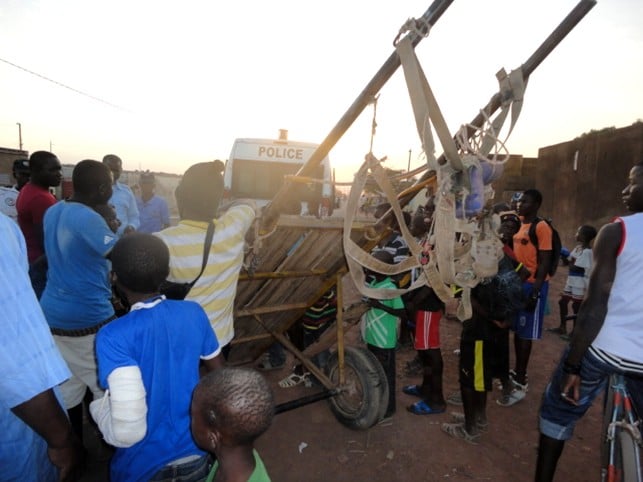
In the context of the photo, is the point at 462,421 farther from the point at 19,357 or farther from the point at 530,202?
the point at 19,357

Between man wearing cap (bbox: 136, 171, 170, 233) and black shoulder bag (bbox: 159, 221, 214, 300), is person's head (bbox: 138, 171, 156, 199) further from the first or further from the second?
black shoulder bag (bbox: 159, 221, 214, 300)

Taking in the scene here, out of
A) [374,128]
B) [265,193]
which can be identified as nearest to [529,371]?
[374,128]

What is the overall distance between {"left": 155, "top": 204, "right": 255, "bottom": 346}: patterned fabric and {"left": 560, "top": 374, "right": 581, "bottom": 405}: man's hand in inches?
84.7

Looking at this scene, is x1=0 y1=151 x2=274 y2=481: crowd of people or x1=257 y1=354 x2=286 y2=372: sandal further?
x1=257 y1=354 x2=286 y2=372: sandal

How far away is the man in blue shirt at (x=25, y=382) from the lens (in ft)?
3.58

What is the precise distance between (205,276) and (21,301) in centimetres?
116

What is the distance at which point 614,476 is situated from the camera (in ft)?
7.47

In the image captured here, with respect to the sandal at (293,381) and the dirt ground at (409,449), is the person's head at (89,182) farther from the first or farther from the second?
the sandal at (293,381)

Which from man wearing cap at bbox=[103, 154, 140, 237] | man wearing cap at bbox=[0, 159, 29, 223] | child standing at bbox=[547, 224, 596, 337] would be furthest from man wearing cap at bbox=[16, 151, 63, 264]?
child standing at bbox=[547, 224, 596, 337]

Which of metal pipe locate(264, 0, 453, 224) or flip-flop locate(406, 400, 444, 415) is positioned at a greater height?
metal pipe locate(264, 0, 453, 224)

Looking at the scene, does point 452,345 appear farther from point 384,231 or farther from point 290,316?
point 384,231

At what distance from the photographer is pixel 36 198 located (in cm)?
338

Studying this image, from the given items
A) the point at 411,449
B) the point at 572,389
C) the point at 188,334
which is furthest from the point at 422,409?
the point at 188,334

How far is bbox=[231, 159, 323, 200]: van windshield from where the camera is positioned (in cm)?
741
